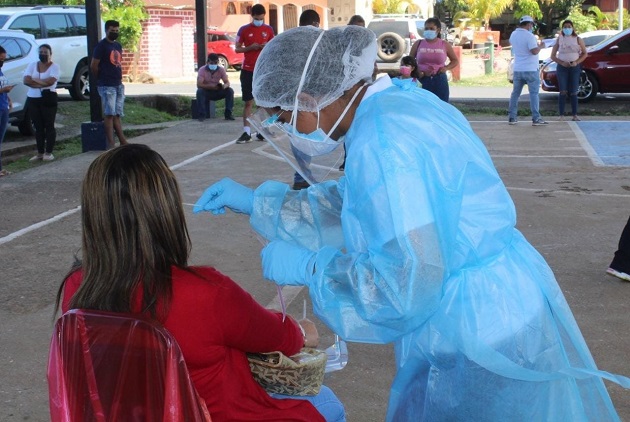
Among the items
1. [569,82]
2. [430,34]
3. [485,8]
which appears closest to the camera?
[430,34]

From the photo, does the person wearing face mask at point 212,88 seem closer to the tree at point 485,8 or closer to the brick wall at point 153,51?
the brick wall at point 153,51

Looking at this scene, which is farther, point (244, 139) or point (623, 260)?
point (244, 139)

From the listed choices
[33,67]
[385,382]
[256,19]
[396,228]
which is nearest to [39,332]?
[385,382]

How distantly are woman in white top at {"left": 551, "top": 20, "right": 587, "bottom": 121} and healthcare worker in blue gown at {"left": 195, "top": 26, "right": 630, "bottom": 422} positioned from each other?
1292 cm

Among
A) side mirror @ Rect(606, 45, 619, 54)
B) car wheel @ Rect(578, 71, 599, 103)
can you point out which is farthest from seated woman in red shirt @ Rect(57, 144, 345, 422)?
side mirror @ Rect(606, 45, 619, 54)

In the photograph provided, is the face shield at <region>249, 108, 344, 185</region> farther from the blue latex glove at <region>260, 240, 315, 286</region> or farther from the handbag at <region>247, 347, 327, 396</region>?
the handbag at <region>247, 347, 327, 396</region>

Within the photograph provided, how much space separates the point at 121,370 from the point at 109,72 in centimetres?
1027

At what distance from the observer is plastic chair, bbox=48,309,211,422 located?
77.0 inches

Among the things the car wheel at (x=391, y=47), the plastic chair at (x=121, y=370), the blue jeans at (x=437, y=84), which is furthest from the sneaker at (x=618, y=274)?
the car wheel at (x=391, y=47)

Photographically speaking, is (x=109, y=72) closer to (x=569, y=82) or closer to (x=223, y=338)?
(x=569, y=82)

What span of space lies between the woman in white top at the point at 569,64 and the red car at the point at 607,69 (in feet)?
9.92

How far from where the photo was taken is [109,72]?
38.5 ft

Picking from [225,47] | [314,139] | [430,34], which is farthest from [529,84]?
[225,47]

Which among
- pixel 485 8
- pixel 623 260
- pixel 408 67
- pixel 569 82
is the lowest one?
pixel 623 260
